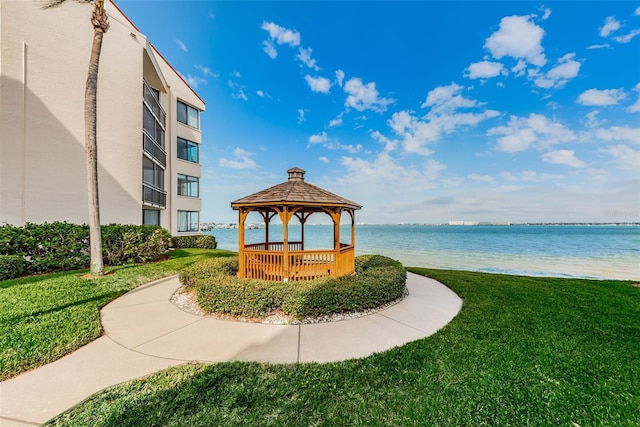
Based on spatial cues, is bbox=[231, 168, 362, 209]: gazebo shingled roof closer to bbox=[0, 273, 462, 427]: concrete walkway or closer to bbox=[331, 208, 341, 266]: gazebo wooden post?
bbox=[331, 208, 341, 266]: gazebo wooden post

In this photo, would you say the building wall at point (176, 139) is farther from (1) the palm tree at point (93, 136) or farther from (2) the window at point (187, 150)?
(1) the palm tree at point (93, 136)

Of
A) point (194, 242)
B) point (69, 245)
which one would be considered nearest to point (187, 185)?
point (194, 242)

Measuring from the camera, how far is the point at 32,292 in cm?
614

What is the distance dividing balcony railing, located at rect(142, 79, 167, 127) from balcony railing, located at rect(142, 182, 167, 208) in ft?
17.7

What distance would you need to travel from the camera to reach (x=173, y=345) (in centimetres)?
415

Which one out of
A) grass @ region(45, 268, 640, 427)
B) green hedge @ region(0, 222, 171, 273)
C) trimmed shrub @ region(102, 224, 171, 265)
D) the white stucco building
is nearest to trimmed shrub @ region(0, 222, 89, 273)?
green hedge @ region(0, 222, 171, 273)

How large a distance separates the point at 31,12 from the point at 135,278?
12.8 m

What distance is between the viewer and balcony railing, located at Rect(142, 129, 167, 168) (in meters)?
15.3

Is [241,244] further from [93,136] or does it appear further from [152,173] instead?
[152,173]

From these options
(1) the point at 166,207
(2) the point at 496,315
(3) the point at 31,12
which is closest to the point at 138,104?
(3) the point at 31,12

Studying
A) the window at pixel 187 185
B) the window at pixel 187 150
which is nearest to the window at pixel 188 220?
the window at pixel 187 185

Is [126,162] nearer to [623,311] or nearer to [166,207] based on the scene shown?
[166,207]

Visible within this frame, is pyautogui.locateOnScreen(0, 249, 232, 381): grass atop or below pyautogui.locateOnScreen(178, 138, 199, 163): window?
below

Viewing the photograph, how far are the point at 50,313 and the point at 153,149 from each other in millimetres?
14624
